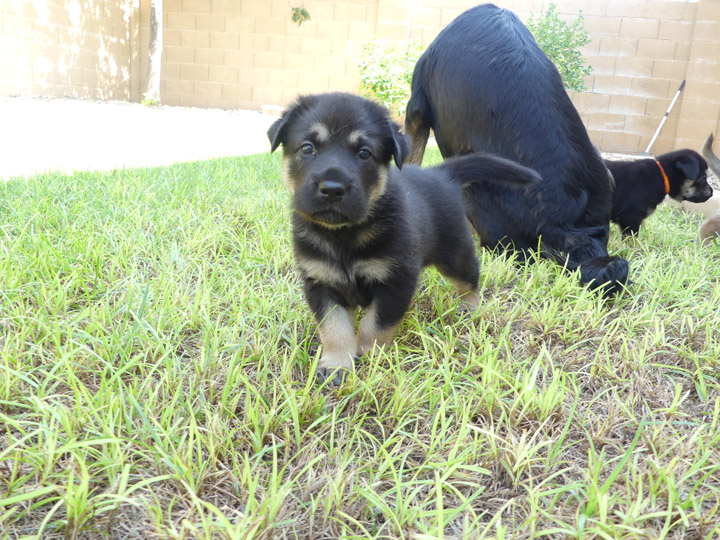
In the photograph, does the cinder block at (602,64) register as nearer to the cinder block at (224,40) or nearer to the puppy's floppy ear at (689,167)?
the puppy's floppy ear at (689,167)

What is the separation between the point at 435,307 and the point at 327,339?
0.73m

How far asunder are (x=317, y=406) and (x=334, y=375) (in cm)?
24

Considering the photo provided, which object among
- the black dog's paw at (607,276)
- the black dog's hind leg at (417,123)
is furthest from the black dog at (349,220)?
the black dog's hind leg at (417,123)

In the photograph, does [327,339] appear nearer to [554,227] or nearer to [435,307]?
[435,307]

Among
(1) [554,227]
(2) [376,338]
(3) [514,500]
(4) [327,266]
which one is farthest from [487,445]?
(1) [554,227]

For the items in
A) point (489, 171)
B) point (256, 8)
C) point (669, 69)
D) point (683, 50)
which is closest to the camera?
point (489, 171)

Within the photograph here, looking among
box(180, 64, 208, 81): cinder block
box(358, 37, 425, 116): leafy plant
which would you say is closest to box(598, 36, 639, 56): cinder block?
box(358, 37, 425, 116): leafy plant

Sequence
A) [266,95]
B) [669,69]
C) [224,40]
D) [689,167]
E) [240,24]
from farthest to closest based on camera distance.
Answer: [266,95]
[224,40]
[240,24]
[669,69]
[689,167]

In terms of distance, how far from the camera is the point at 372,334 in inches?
91.4

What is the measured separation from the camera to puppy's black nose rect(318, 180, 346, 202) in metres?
2.13

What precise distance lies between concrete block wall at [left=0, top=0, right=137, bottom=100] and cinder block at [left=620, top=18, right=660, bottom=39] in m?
12.2

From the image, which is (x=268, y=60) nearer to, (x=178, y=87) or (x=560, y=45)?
(x=178, y=87)

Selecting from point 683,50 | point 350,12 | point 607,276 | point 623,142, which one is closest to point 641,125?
point 623,142

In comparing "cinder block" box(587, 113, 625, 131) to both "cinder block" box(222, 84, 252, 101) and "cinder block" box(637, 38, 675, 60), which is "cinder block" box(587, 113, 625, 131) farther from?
"cinder block" box(222, 84, 252, 101)
